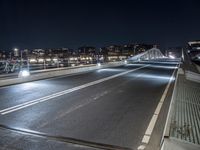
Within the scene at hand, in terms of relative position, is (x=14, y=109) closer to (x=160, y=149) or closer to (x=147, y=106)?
(x=147, y=106)

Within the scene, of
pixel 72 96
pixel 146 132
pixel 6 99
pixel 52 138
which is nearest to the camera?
pixel 52 138

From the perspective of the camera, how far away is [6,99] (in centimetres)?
1021

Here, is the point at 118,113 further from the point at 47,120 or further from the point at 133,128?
the point at 47,120

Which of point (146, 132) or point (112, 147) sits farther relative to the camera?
point (146, 132)

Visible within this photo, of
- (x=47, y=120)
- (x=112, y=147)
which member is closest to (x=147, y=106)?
(x=47, y=120)

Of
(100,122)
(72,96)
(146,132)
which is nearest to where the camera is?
(146,132)

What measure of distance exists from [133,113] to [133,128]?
1.62m

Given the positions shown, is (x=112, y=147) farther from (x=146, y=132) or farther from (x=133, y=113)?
(x=133, y=113)

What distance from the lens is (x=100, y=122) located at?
23.3ft

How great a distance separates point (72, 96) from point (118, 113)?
11.3 feet

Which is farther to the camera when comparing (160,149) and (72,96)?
(72,96)

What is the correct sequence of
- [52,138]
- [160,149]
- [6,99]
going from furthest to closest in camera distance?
1. [6,99]
2. [52,138]
3. [160,149]

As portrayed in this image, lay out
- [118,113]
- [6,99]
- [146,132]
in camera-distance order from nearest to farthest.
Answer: [146,132], [118,113], [6,99]

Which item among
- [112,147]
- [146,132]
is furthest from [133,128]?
[112,147]
